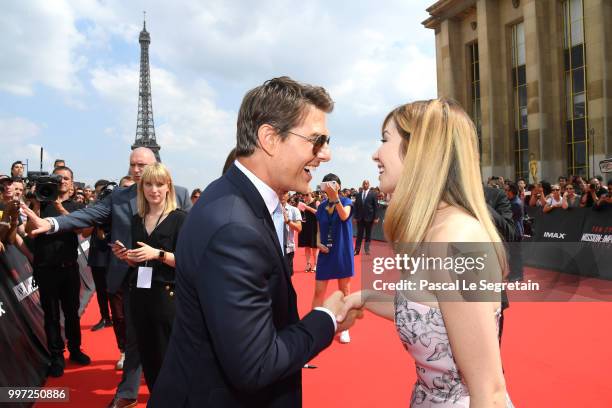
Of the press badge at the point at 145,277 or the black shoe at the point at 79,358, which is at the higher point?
the press badge at the point at 145,277

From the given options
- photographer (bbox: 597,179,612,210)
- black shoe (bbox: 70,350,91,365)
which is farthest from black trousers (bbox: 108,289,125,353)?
photographer (bbox: 597,179,612,210)

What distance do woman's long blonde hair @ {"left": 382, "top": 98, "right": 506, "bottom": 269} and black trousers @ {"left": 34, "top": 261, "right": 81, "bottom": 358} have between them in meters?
5.00

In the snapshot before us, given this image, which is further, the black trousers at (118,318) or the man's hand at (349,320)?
the black trousers at (118,318)

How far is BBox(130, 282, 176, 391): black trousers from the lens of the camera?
3.93m

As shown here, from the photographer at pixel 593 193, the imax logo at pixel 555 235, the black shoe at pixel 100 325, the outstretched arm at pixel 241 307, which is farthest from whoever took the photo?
the imax logo at pixel 555 235

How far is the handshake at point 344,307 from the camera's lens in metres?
1.83

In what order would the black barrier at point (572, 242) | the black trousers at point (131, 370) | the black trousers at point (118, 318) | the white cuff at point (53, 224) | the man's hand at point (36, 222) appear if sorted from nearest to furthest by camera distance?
the man's hand at point (36, 222) < the white cuff at point (53, 224) < the black trousers at point (131, 370) < the black trousers at point (118, 318) < the black barrier at point (572, 242)

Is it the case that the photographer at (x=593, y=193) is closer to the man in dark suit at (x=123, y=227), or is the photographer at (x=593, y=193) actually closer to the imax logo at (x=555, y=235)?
the imax logo at (x=555, y=235)

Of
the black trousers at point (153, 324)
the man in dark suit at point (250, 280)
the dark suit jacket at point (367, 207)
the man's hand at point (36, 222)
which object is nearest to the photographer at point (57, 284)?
the man's hand at point (36, 222)

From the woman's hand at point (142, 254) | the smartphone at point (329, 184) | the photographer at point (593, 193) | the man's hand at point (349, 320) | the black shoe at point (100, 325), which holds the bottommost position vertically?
the black shoe at point (100, 325)

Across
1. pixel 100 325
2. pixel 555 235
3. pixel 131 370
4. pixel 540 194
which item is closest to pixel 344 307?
pixel 131 370

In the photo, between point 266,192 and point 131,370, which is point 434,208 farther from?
point 131,370

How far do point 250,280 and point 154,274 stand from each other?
9.44 feet

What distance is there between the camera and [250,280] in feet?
4.65
